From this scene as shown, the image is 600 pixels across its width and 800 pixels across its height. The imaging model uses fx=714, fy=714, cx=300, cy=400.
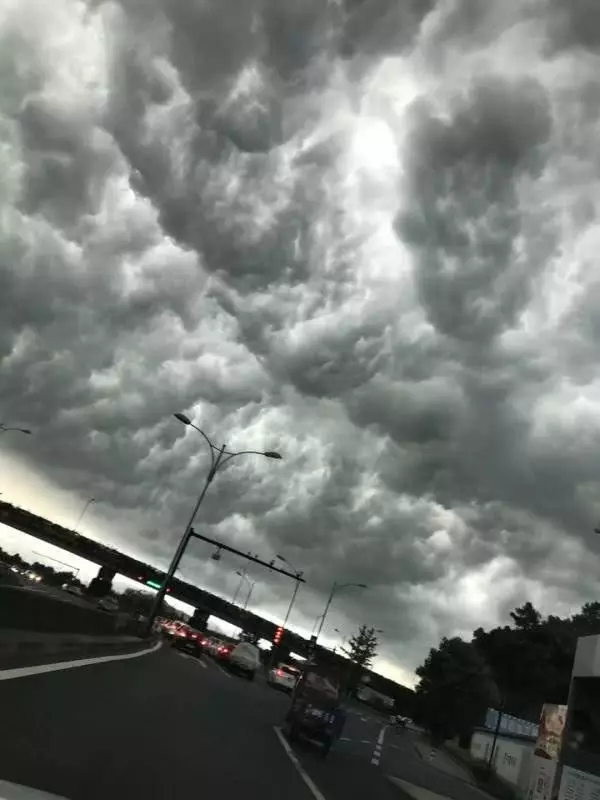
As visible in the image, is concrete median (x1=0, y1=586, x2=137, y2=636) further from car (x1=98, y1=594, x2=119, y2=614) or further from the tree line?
the tree line

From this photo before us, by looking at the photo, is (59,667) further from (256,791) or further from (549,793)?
(549,793)

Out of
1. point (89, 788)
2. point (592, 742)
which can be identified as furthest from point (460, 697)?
point (89, 788)

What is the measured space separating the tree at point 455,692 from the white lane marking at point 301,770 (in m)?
69.0

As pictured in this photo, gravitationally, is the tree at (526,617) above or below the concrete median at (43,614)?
above

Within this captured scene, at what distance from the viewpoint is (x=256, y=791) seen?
10242 millimetres

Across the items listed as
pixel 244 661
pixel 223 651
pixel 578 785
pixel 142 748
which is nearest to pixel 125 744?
pixel 142 748

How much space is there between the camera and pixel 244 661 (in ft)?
149

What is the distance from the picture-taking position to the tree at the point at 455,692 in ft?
269

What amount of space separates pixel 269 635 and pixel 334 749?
127 metres

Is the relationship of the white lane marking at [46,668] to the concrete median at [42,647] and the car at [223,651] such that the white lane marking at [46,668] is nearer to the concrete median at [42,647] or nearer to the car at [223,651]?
the concrete median at [42,647]

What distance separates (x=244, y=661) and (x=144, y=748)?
37.2 m

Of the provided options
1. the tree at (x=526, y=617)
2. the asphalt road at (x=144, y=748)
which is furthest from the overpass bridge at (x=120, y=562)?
the asphalt road at (x=144, y=748)

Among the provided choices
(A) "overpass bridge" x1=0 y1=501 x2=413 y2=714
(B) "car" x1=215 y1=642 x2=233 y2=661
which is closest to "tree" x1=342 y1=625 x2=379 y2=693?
(A) "overpass bridge" x1=0 y1=501 x2=413 y2=714

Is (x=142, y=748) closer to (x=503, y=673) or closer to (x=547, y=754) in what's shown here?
(x=547, y=754)
